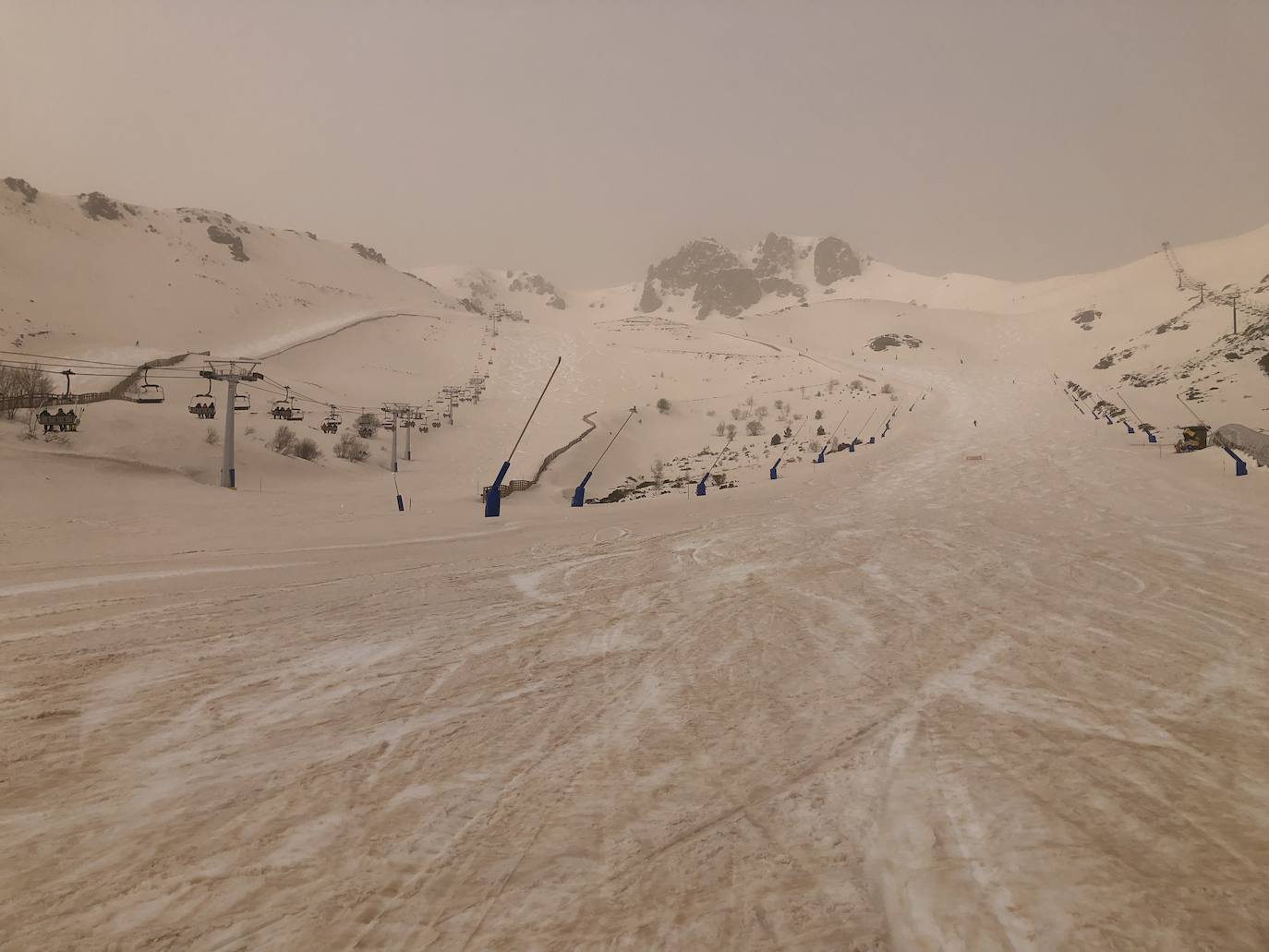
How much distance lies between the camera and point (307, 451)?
1223 inches

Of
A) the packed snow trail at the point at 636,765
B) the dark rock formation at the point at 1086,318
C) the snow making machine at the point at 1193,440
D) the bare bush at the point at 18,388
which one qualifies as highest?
the dark rock formation at the point at 1086,318

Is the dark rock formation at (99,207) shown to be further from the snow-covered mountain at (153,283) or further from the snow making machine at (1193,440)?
the snow making machine at (1193,440)

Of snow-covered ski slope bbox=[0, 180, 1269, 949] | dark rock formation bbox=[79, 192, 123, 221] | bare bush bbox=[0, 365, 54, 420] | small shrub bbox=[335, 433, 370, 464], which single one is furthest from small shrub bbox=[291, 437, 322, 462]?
dark rock formation bbox=[79, 192, 123, 221]

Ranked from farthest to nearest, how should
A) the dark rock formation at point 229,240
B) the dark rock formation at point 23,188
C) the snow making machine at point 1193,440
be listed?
the dark rock formation at point 229,240 → the dark rock formation at point 23,188 → the snow making machine at point 1193,440

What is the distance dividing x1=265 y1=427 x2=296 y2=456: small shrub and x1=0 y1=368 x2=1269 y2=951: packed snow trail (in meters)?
26.7

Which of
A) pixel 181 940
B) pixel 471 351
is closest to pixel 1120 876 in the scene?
pixel 181 940

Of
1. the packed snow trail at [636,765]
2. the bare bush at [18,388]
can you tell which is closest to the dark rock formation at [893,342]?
the bare bush at [18,388]

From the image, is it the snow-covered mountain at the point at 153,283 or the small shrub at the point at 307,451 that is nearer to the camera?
the small shrub at the point at 307,451

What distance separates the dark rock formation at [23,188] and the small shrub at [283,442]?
92122 millimetres

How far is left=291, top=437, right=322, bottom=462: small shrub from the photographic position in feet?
101

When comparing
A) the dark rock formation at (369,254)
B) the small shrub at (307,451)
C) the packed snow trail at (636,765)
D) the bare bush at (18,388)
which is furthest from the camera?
the dark rock formation at (369,254)

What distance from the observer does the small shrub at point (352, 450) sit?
115 feet

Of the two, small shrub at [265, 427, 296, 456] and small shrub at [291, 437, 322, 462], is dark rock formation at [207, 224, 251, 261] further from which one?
small shrub at [291, 437, 322, 462]

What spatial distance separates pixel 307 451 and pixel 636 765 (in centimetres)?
3243
